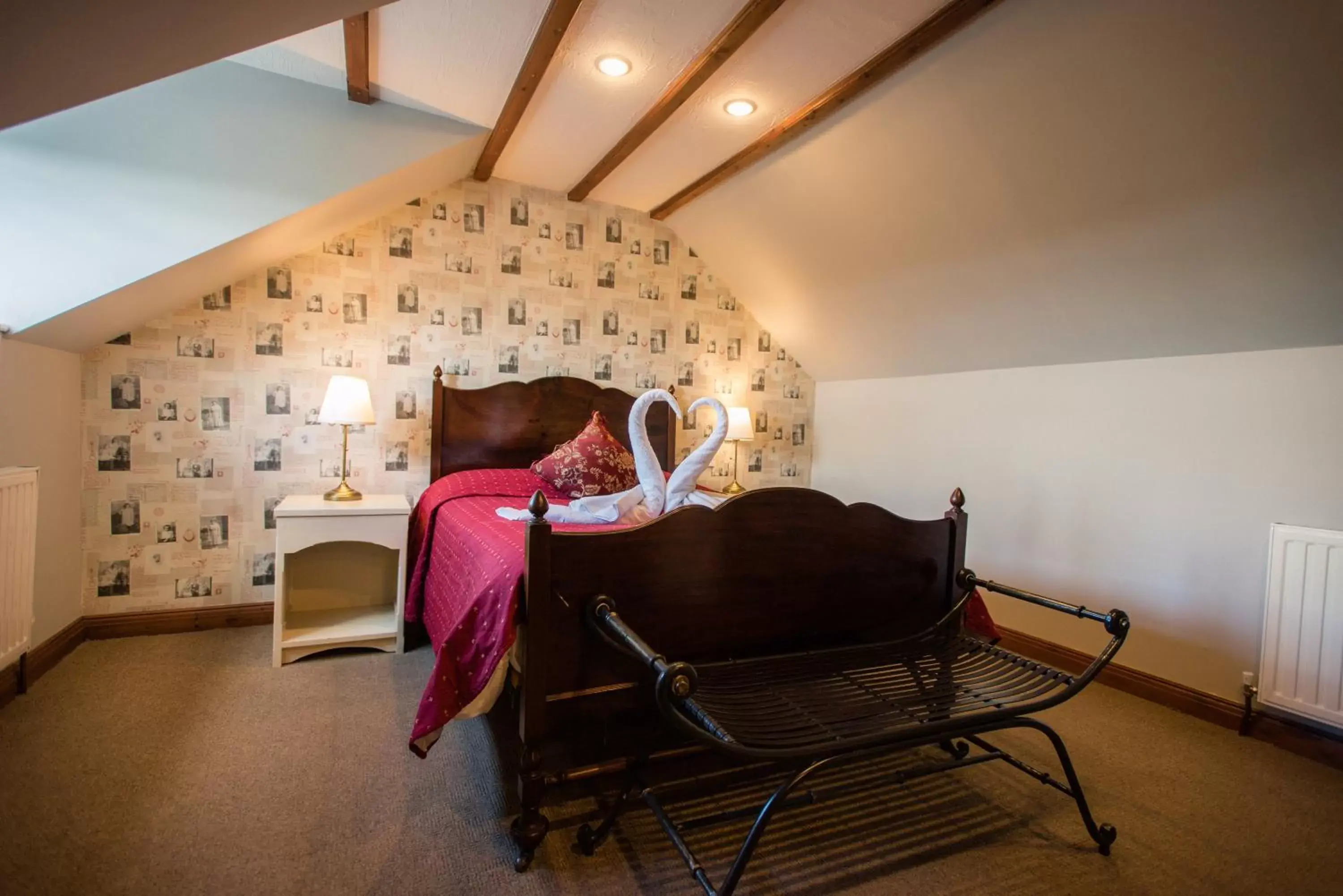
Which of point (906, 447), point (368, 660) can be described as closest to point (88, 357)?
point (368, 660)

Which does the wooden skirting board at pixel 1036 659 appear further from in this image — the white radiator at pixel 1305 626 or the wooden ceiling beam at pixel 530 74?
the wooden ceiling beam at pixel 530 74

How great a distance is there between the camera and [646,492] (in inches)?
90.0

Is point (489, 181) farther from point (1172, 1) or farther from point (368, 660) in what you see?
point (1172, 1)

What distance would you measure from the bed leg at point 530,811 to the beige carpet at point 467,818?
5 centimetres

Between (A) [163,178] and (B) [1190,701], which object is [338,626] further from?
(B) [1190,701]

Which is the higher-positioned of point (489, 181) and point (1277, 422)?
point (489, 181)

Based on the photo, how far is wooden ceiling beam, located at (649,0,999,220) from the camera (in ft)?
6.38

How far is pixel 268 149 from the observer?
2.51m

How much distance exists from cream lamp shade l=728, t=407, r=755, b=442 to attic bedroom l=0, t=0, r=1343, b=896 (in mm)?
804

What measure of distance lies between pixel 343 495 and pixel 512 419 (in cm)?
98

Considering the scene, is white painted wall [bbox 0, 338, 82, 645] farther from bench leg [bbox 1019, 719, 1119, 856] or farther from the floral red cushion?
bench leg [bbox 1019, 719, 1119, 856]

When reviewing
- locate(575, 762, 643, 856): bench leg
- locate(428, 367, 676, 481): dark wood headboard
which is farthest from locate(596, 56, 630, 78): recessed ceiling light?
locate(575, 762, 643, 856): bench leg

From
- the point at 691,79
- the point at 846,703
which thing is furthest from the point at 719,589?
the point at 691,79

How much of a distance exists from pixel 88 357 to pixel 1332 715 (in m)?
4.96
